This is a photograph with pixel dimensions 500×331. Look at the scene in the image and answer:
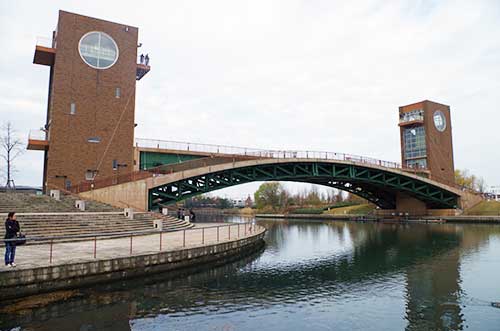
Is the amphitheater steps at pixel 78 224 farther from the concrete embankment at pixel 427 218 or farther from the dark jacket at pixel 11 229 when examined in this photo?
the concrete embankment at pixel 427 218

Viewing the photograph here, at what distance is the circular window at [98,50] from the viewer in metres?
38.7

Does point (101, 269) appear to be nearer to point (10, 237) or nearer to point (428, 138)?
point (10, 237)

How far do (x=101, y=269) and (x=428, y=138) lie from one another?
70.7 m

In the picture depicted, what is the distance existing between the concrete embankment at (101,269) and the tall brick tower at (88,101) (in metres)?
21.8

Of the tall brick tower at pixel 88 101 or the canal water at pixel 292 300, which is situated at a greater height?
the tall brick tower at pixel 88 101

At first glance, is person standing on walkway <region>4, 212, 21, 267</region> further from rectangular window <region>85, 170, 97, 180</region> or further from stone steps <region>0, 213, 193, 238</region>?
rectangular window <region>85, 170, 97, 180</region>

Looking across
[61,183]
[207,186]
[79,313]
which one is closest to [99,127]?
[61,183]

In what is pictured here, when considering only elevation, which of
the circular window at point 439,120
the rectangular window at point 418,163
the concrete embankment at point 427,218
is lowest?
the concrete embankment at point 427,218

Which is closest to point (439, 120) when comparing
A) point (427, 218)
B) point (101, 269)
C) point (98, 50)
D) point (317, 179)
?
point (427, 218)

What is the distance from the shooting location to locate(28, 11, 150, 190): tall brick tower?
36.6 meters

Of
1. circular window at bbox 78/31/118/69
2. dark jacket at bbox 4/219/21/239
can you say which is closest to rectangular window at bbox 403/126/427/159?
circular window at bbox 78/31/118/69

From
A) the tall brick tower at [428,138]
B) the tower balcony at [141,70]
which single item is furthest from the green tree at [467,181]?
the tower balcony at [141,70]

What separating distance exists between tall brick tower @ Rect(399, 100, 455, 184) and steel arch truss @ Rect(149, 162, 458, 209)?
25.2 feet

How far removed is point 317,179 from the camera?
188 ft
